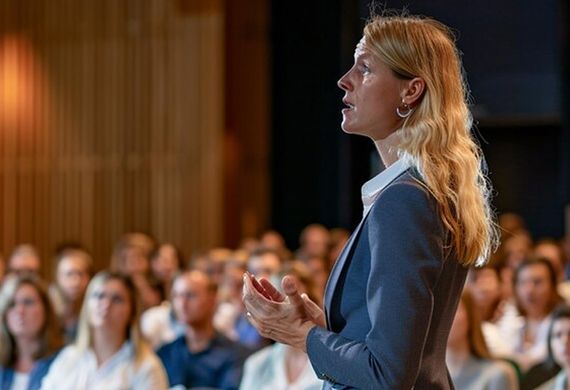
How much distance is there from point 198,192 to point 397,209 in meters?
10.2

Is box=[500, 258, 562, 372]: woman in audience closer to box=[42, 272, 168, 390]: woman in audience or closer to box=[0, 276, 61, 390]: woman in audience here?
box=[42, 272, 168, 390]: woman in audience


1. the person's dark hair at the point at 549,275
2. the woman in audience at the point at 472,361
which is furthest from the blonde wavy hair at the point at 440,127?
the person's dark hair at the point at 549,275

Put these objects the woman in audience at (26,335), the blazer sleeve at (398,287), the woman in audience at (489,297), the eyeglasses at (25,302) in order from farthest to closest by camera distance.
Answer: the woman in audience at (489,297)
the eyeglasses at (25,302)
the woman in audience at (26,335)
the blazer sleeve at (398,287)

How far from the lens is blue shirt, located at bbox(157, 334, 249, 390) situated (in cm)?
582

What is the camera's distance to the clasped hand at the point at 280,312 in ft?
6.06

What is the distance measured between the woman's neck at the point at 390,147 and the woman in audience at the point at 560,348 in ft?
9.54

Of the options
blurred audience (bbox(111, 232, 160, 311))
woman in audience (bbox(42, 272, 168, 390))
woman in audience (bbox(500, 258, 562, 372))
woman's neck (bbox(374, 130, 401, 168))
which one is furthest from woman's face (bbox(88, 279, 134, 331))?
woman's neck (bbox(374, 130, 401, 168))

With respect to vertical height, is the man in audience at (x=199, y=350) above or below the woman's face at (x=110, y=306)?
below

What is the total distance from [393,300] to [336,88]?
36.7 feet

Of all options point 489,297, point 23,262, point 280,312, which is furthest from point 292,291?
point 23,262

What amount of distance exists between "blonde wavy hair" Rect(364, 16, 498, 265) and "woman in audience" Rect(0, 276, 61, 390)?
342cm

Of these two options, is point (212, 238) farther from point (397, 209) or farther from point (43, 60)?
point (397, 209)

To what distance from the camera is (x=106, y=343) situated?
4.95m

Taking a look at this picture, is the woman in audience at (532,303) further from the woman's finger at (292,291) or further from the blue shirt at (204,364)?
the woman's finger at (292,291)
